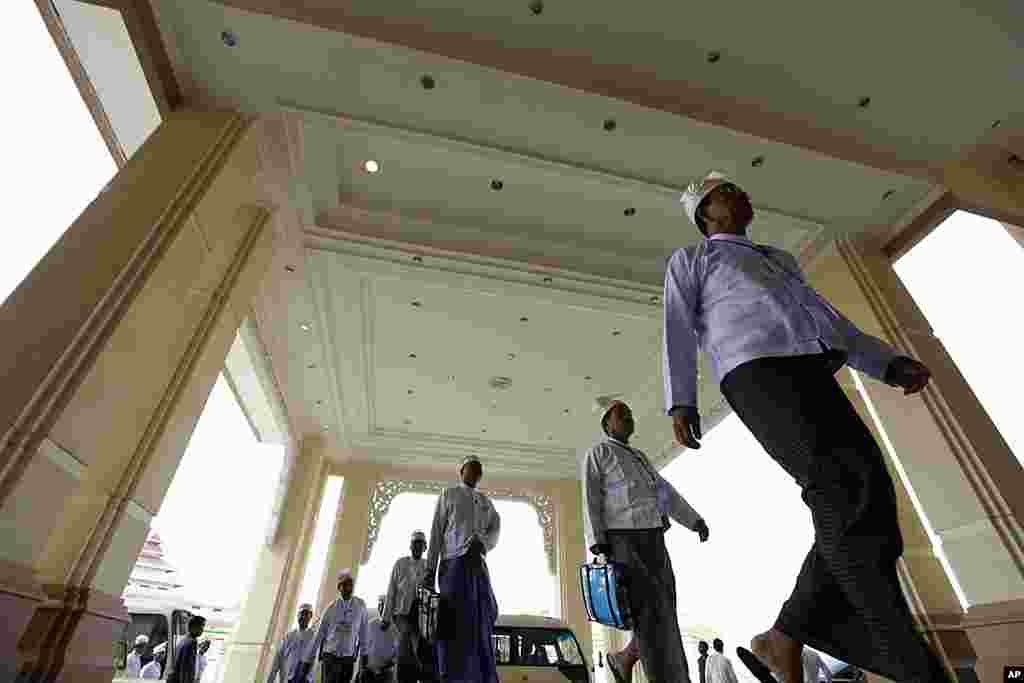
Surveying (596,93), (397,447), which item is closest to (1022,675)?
(596,93)

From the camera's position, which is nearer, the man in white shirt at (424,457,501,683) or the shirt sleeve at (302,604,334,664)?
the man in white shirt at (424,457,501,683)

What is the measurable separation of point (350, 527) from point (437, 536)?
20.6 ft

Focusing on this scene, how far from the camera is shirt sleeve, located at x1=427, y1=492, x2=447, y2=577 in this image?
2820 mm

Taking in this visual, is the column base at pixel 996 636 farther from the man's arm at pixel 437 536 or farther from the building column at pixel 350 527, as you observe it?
the building column at pixel 350 527

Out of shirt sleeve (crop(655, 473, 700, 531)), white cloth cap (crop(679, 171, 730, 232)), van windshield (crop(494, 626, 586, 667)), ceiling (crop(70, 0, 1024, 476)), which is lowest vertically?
van windshield (crop(494, 626, 586, 667))

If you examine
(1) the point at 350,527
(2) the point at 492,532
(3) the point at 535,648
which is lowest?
(3) the point at 535,648

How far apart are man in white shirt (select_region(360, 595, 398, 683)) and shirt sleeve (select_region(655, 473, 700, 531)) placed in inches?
130

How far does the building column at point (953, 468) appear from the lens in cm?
316

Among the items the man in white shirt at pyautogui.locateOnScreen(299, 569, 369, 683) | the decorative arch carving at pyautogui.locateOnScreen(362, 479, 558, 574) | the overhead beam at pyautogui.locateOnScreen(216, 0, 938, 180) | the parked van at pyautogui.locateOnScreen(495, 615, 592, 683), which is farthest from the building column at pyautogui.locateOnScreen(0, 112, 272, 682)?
the decorative arch carving at pyautogui.locateOnScreen(362, 479, 558, 574)

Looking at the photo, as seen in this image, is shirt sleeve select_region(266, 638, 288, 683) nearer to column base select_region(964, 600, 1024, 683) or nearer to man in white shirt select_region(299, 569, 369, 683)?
man in white shirt select_region(299, 569, 369, 683)

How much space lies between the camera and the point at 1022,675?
1.95m

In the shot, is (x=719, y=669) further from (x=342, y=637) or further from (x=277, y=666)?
(x=277, y=666)

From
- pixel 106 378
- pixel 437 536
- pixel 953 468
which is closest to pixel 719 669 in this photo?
pixel 953 468

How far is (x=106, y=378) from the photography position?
255cm
